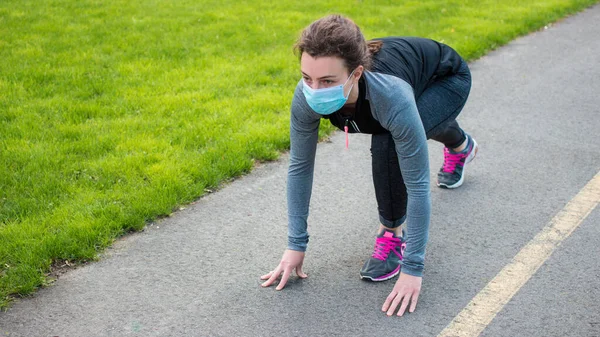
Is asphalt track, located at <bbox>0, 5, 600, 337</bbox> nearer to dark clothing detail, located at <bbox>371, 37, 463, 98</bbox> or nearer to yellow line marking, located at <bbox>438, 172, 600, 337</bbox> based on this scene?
yellow line marking, located at <bbox>438, 172, 600, 337</bbox>

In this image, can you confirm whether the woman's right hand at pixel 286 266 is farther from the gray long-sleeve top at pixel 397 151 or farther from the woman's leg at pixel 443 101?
the woman's leg at pixel 443 101

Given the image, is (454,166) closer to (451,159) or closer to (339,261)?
(451,159)

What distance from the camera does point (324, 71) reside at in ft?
9.78

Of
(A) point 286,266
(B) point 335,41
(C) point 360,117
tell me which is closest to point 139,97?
(A) point 286,266

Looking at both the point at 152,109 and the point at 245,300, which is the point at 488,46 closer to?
the point at 152,109

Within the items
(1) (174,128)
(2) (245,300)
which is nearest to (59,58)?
(1) (174,128)

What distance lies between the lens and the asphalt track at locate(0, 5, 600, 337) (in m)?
3.32

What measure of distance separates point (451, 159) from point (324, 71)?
2000 mm

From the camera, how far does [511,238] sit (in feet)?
13.6

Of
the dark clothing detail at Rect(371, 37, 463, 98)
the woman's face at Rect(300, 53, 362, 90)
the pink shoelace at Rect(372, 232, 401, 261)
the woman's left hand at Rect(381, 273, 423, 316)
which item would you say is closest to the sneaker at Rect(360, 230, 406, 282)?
the pink shoelace at Rect(372, 232, 401, 261)

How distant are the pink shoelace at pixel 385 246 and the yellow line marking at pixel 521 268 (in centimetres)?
48

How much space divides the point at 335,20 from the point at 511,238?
182 centimetres

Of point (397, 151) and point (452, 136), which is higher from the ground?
point (397, 151)

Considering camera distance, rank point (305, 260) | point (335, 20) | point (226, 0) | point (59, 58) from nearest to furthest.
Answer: point (335, 20)
point (305, 260)
point (59, 58)
point (226, 0)
